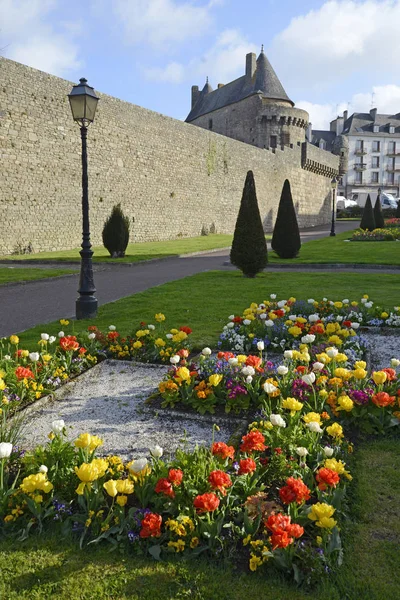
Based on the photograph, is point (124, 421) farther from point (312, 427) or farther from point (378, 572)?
point (378, 572)

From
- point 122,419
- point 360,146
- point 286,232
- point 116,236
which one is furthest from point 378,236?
point 360,146

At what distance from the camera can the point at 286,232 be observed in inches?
607

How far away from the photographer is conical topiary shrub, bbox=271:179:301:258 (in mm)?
15461

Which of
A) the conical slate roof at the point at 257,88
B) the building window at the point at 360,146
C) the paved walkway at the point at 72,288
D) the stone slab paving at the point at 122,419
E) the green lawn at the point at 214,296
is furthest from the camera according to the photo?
the building window at the point at 360,146

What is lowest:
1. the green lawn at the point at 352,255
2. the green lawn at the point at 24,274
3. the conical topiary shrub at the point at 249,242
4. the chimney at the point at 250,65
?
the green lawn at the point at 24,274

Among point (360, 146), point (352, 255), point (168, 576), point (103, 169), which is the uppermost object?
point (360, 146)

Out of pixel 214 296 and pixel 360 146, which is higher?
pixel 360 146

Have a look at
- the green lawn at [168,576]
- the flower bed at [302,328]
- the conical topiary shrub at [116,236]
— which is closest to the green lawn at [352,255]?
the conical topiary shrub at [116,236]

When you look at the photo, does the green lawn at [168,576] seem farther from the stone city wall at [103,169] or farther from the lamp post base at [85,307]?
the stone city wall at [103,169]

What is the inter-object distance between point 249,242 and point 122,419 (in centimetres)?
814

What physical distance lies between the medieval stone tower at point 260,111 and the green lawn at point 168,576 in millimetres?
39780

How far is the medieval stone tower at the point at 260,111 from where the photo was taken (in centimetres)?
4091

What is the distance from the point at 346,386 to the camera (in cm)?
362

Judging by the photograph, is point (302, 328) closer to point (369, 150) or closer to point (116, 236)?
point (116, 236)
